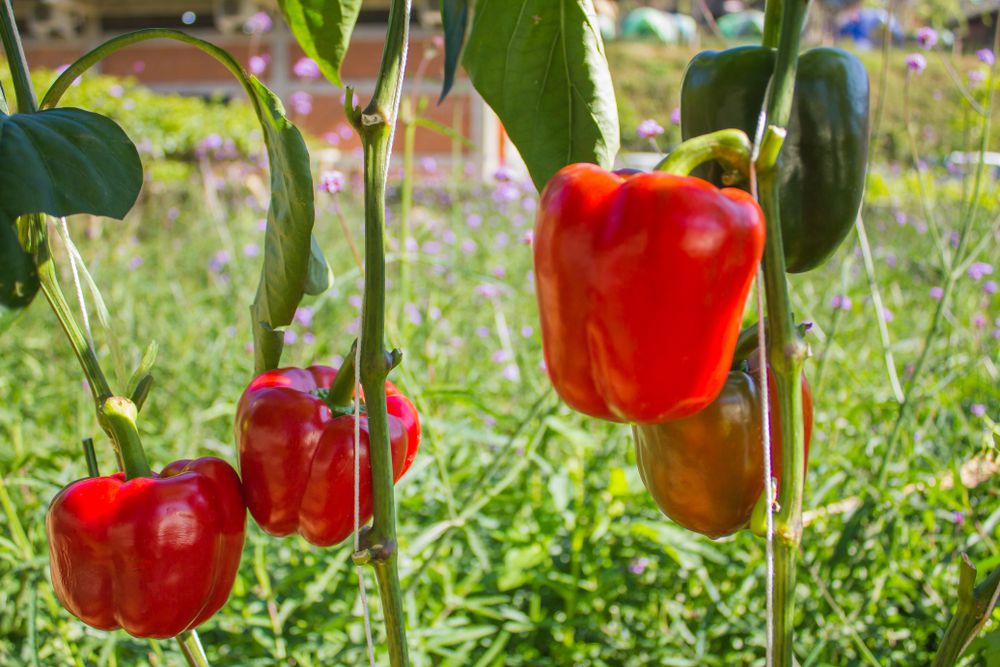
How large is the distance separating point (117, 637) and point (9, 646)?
0.65 feet

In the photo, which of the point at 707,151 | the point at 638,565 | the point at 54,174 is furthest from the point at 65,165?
the point at 638,565

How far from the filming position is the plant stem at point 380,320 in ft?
1.60

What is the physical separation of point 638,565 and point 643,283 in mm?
1036

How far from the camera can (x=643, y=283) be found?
424 millimetres

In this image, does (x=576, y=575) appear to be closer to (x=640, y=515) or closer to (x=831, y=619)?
(x=640, y=515)

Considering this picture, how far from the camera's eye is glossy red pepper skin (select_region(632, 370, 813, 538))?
0.55 meters

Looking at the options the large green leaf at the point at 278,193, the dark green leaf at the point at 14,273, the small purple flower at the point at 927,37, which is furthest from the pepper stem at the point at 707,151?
the small purple flower at the point at 927,37

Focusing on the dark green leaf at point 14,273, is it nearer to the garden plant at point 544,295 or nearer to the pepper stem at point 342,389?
the garden plant at point 544,295

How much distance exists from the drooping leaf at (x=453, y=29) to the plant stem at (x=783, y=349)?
15 cm

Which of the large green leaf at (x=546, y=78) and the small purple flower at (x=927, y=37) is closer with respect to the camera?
the large green leaf at (x=546, y=78)

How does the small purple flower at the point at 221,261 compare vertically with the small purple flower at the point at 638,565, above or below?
above

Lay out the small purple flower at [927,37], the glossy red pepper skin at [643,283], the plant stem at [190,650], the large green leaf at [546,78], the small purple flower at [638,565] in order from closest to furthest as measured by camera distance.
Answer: the glossy red pepper skin at [643,283] < the large green leaf at [546,78] < the plant stem at [190,650] < the small purple flower at [638,565] < the small purple flower at [927,37]

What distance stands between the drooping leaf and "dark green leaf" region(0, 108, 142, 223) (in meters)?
0.19

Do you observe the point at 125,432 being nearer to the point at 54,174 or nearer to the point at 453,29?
the point at 54,174
